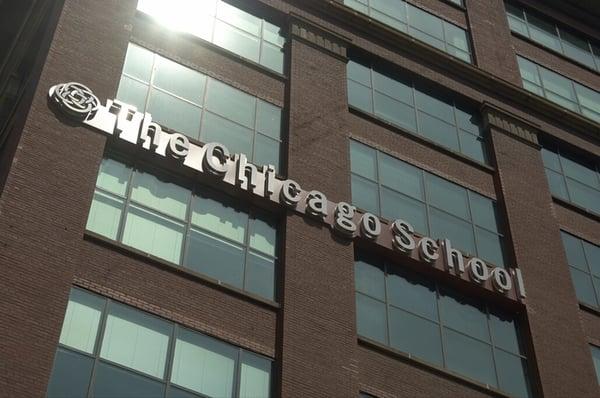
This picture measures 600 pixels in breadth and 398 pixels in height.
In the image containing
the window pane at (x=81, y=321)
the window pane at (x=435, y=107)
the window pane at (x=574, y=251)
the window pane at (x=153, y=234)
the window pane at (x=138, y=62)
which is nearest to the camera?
the window pane at (x=81, y=321)

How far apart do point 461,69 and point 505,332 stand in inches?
384

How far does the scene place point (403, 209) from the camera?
83.3ft

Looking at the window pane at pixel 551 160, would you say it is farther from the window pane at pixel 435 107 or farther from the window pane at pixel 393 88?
the window pane at pixel 393 88

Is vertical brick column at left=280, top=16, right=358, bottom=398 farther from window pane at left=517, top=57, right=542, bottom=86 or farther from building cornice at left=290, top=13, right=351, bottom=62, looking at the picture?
window pane at left=517, top=57, right=542, bottom=86

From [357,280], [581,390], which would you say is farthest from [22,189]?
[581,390]

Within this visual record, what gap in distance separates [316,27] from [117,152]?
9017 millimetres

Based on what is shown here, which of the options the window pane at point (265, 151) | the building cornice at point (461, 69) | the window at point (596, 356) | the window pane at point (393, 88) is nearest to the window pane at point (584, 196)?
the building cornice at point (461, 69)

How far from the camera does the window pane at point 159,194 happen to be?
2097cm

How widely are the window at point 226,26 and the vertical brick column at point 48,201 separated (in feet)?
7.09

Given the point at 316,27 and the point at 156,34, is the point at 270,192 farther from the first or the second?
the point at 316,27

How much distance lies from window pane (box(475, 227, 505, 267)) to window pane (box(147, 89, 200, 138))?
850cm

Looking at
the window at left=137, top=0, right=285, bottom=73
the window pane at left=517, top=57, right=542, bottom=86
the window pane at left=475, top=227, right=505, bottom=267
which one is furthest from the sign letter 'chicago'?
the window pane at left=517, top=57, right=542, bottom=86

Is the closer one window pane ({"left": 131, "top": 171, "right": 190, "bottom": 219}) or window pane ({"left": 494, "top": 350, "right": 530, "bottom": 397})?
window pane ({"left": 131, "top": 171, "right": 190, "bottom": 219})

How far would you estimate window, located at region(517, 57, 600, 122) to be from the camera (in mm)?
33219
